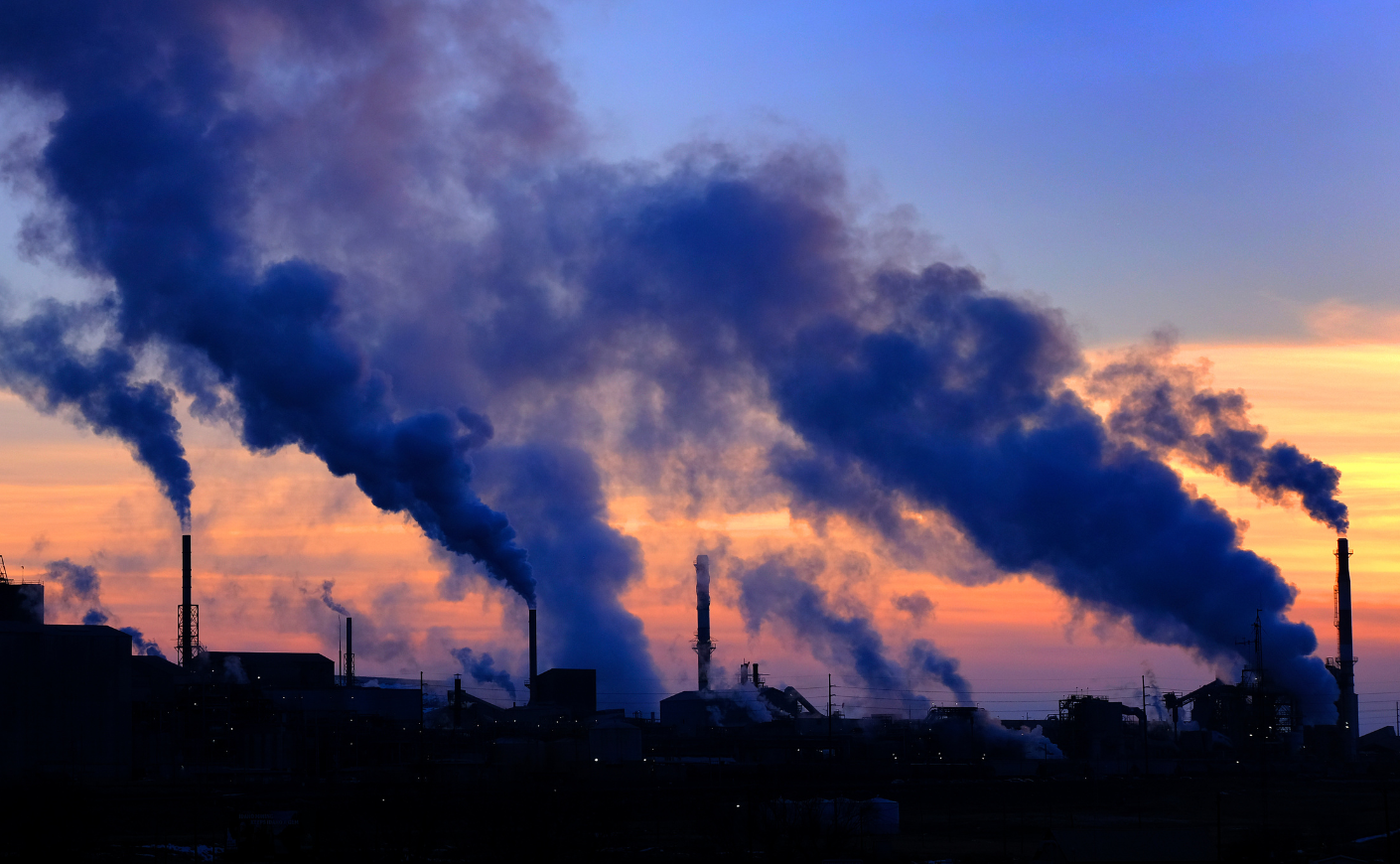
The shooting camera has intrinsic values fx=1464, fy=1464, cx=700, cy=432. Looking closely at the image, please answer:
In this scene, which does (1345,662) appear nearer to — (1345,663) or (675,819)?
(1345,663)

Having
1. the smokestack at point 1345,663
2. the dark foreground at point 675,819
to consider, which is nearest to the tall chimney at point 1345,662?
the smokestack at point 1345,663

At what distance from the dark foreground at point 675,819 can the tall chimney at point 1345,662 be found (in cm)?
2030

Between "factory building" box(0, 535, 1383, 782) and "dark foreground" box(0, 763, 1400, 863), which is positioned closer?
"dark foreground" box(0, 763, 1400, 863)

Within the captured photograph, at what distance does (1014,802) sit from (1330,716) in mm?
47659

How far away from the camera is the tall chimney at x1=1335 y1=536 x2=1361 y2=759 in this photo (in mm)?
113750

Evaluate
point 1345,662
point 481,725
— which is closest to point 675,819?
point 481,725

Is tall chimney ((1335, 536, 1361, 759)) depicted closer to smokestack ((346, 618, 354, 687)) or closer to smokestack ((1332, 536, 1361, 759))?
smokestack ((1332, 536, 1361, 759))

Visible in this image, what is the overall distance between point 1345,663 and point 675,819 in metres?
73.3

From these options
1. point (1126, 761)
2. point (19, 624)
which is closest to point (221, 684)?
point (19, 624)

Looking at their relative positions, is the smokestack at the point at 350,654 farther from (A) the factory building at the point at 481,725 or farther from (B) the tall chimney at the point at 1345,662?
(B) the tall chimney at the point at 1345,662

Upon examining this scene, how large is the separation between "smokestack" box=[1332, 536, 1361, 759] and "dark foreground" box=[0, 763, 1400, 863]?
66.6 feet

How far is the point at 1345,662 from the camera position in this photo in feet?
384

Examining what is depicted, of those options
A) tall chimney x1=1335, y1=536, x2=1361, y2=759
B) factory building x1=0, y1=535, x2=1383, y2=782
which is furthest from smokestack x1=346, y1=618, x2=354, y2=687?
tall chimney x1=1335, y1=536, x2=1361, y2=759

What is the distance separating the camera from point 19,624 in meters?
80.5
